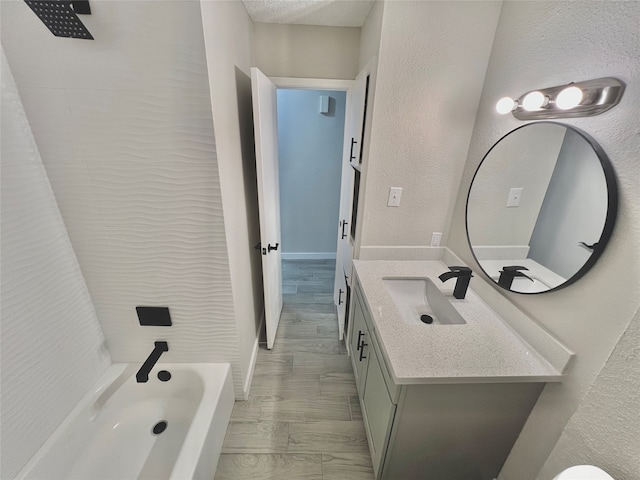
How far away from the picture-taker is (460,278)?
4.65 feet

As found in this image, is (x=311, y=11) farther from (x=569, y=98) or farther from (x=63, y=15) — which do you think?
(x=569, y=98)

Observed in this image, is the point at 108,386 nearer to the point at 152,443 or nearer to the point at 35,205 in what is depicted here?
the point at 152,443

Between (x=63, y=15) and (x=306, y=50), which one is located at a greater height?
(x=306, y=50)

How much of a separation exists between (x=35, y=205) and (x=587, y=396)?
212 cm

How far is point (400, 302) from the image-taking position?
1.64m

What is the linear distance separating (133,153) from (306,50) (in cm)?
156

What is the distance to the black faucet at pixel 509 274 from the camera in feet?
4.02

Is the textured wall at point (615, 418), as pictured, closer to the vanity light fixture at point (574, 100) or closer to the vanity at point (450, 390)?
the vanity at point (450, 390)

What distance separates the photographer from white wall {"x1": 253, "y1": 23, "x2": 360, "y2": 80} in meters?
1.97

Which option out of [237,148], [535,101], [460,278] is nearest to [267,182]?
[237,148]

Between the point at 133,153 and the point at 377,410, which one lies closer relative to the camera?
the point at 133,153

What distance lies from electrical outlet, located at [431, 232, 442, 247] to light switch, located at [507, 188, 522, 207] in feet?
1.75

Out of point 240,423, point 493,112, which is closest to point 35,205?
point 240,423

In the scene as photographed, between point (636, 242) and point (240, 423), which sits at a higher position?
point (636, 242)
